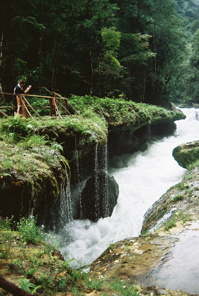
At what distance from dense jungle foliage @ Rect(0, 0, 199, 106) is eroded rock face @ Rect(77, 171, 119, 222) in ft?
28.0

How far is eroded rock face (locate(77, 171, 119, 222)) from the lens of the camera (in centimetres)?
941

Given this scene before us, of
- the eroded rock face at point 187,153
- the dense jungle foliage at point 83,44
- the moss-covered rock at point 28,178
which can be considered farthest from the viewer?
the dense jungle foliage at point 83,44

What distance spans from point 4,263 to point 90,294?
53.2 inches

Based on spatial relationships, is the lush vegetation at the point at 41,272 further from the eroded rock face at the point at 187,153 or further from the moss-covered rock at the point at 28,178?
the eroded rock face at the point at 187,153

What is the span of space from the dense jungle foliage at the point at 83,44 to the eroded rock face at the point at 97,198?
855 cm

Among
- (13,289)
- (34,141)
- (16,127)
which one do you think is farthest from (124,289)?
(16,127)

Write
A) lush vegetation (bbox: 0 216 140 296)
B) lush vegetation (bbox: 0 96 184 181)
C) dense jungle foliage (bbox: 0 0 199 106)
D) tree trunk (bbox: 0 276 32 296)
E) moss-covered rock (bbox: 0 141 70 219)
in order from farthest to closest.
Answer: dense jungle foliage (bbox: 0 0 199 106)
lush vegetation (bbox: 0 96 184 181)
moss-covered rock (bbox: 0 141 70 219)
lush vegetation (bbox: 0 216 140 296)
tree trunk (bbox: 0 276 32 296)

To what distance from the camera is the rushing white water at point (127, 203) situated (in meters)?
7.99

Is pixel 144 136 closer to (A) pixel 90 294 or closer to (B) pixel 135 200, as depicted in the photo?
(B) pixel 135 200

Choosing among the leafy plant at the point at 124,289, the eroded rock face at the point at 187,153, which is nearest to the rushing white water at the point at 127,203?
the eroded rock face at the point at 187,153

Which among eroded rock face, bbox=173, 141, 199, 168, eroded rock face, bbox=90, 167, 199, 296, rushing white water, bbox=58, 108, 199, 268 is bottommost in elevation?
rushing white water, bbox=58, 108, 199, 268

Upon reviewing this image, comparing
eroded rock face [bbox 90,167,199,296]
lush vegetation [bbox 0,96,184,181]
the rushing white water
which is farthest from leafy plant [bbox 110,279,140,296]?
lush vegetation [bbox 0,96,184,181]

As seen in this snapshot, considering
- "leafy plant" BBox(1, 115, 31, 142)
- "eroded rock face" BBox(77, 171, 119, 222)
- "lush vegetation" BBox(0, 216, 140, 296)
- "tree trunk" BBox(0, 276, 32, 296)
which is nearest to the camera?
"tree trunk" BBox(0, 276, 32, 296)

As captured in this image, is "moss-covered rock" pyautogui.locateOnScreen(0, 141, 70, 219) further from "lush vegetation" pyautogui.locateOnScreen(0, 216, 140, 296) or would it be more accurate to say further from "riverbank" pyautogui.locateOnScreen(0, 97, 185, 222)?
"lush vegetation" pyautogui.locateOnScreen(0, 216, 140, 296)
